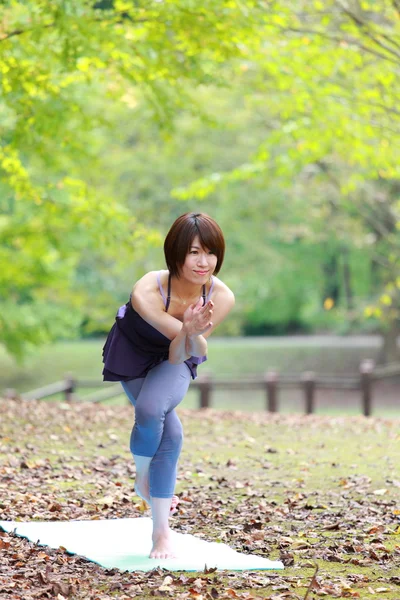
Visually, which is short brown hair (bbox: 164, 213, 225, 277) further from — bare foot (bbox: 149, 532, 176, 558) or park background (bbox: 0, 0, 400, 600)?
park background (bbox: 0, 0, 400, 600)

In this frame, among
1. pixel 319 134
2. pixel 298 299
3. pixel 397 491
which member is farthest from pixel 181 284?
pixel 298 299

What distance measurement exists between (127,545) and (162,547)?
0.35m

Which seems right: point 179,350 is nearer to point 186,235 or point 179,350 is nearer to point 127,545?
point 186,235

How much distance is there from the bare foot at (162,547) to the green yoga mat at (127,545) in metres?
0.04

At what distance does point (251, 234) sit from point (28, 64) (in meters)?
16.2

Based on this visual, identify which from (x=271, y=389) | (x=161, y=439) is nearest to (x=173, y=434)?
(x=161, y=439)

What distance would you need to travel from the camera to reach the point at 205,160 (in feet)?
79.7

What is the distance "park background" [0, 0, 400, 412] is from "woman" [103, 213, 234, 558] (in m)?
4.03

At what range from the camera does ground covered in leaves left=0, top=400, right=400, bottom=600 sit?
14.7ft

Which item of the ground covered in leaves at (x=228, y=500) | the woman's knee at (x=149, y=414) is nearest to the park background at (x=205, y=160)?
the ground covered in leaves at (x=228, y=500)

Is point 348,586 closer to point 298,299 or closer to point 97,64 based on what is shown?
point 97,64

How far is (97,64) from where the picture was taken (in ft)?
31.1

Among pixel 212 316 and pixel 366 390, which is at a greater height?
pixel 212 316

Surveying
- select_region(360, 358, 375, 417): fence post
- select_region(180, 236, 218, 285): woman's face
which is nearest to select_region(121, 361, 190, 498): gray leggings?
select_region(180, 236, 218, 285): woman's face
